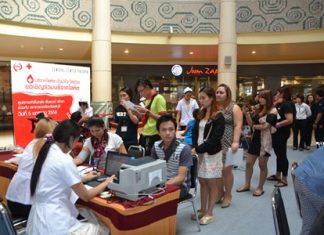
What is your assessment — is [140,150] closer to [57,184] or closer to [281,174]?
[57,184]

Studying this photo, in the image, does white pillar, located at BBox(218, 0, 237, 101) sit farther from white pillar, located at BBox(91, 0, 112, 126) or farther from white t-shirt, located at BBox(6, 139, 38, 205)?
white t-shirt, located at BBox(6, 139, 38, 205)

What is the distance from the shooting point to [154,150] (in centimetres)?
317

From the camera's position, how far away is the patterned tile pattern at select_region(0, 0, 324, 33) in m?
9.64

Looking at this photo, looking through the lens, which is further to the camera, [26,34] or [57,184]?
[26,34]

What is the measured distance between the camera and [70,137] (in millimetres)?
2404

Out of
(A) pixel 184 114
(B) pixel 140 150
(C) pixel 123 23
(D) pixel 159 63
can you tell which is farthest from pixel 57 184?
(D) pixel 159 63

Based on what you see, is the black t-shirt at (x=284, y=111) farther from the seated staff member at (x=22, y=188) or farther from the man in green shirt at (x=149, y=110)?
the seated staff member at (x=22, y=188)

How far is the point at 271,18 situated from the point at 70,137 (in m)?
9.53

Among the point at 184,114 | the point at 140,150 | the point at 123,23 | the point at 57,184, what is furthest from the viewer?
the point at 123,23

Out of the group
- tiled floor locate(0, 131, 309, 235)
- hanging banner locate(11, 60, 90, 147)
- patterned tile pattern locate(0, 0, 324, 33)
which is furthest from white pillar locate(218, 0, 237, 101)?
tiled floor locate(0, 131, 309, 235)

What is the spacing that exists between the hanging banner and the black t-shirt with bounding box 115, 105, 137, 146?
1.56 m

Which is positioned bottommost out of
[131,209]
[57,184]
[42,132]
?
[131,209]

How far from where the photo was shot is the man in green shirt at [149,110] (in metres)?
4.09

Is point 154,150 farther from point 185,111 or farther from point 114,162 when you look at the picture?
point 185,111
